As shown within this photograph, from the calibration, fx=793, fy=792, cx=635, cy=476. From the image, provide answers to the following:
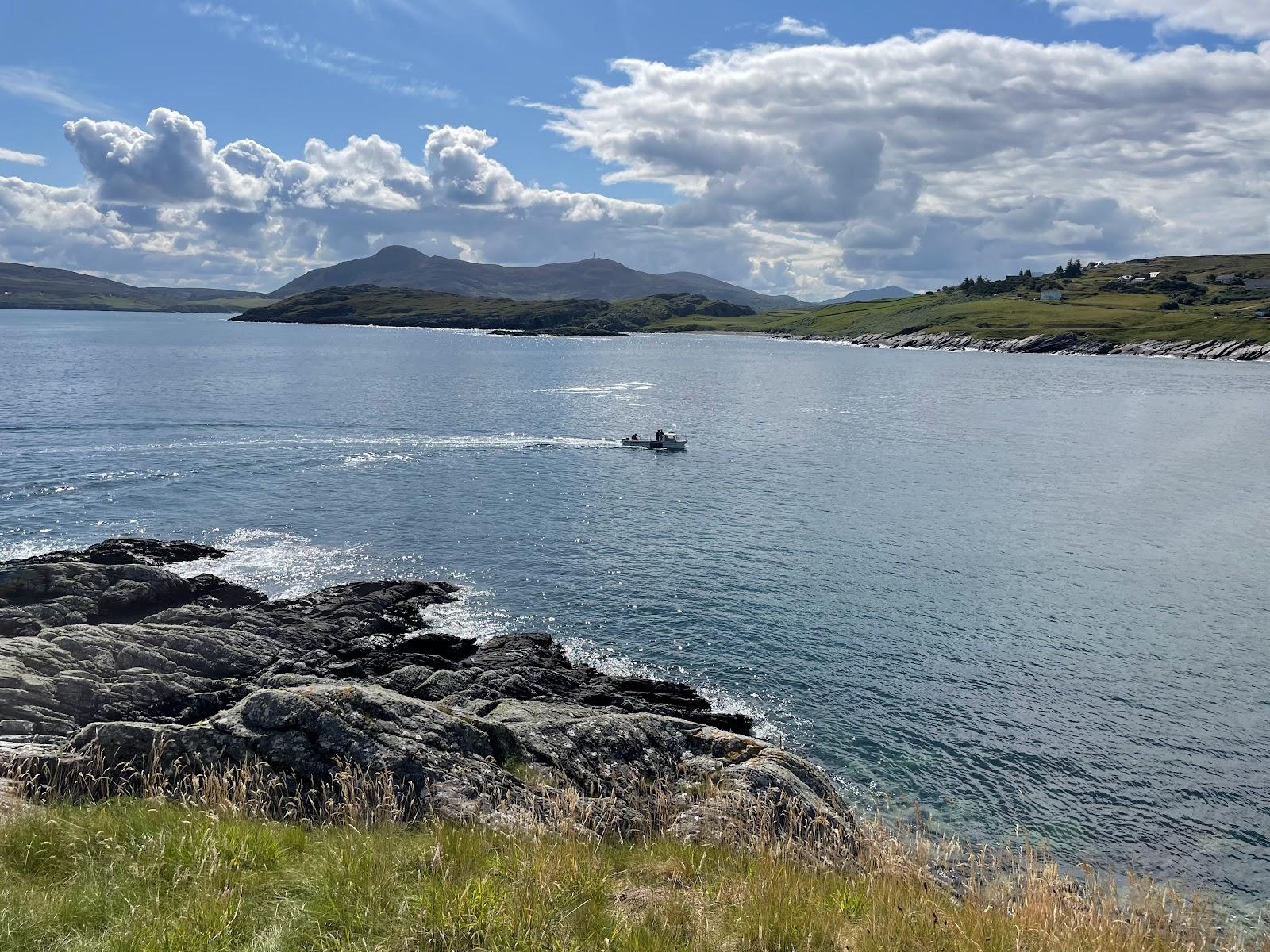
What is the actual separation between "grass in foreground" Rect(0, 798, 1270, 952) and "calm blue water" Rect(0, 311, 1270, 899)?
694 inches

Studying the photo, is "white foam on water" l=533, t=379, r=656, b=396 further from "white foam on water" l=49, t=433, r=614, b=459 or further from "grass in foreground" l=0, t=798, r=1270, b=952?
"grass in foreground" l=0, t=798, r=1270, b=952

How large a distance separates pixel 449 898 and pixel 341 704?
8670 millimetres

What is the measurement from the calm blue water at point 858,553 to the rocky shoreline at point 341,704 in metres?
3.90

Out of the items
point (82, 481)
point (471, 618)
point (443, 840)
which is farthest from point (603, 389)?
point (443, 840)

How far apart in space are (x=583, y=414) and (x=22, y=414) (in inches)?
2793

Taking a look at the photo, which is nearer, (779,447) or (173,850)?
(173,850)

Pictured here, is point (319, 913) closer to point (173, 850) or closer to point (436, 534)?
point (173, 850)

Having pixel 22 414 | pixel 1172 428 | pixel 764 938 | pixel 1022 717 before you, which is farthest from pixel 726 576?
pixel 22 414

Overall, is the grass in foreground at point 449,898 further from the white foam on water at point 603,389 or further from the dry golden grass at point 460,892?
the white foam on water at point 603,389

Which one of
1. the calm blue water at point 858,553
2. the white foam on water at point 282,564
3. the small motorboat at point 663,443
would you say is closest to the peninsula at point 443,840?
the calm blue water at point 858,553

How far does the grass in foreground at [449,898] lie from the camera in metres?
8.41

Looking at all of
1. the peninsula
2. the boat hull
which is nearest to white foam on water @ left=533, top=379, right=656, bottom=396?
the boat hull

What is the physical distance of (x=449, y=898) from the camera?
9078mm

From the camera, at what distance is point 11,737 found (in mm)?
19969
